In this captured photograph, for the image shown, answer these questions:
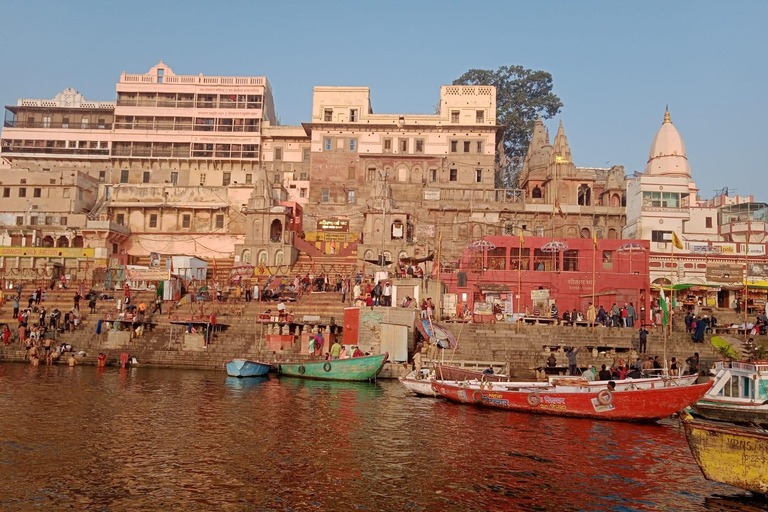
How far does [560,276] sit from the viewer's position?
3741 centimetres

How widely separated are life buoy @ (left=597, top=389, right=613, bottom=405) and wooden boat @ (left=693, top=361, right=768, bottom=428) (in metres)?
3.26

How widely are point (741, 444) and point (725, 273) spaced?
107ft

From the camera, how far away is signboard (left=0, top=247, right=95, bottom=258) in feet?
151

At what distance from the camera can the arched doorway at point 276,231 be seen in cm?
4656

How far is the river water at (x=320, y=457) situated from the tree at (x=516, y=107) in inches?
1962

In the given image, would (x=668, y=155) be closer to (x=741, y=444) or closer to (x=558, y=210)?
(x=558, y=210)

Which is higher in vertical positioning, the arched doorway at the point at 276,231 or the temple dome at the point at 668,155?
the temple dome at the point at 668,155

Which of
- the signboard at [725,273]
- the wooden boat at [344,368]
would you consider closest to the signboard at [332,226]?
the wooden boat at [344,368]

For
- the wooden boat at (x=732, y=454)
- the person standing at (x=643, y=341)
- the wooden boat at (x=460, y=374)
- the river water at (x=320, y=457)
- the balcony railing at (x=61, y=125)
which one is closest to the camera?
the wooden boat at (x=732, y=454)

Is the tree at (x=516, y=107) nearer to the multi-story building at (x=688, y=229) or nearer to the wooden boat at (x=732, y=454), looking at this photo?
the multi-story building at (x=688, y=229)

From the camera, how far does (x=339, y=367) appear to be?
2595cm

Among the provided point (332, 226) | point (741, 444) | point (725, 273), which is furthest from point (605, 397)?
point (332, 226)

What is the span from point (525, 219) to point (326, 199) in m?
15.9

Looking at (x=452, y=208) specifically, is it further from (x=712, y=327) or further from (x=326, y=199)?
(x=712, y=327)
